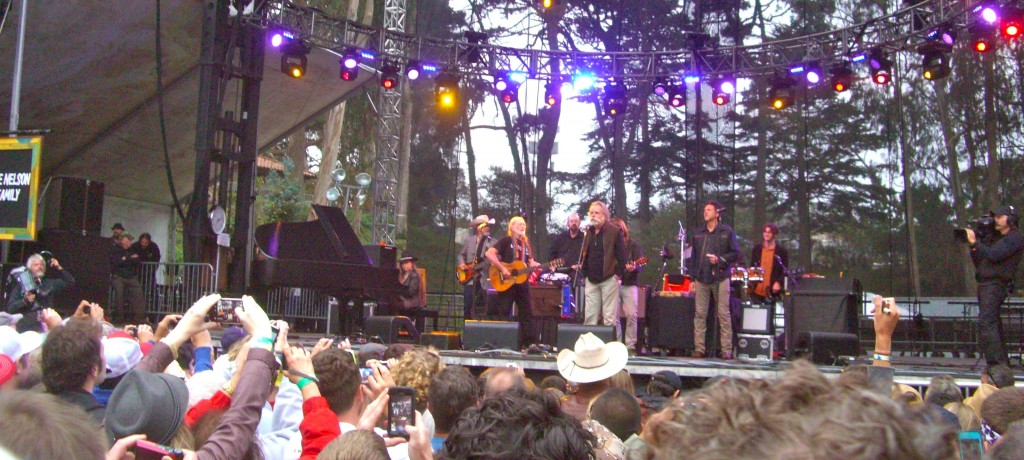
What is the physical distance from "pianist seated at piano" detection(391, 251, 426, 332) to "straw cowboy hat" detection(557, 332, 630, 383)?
8.80m

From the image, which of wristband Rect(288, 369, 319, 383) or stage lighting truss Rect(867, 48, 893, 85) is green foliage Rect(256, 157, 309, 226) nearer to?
stage lighting truss Rect(867, 48, 893, 85)

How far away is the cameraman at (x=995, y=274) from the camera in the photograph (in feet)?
31.8

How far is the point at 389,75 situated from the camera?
593 inches

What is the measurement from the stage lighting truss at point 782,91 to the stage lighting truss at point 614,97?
243cm

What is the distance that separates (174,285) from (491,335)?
504 centimetres

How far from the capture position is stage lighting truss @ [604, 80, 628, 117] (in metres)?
16.0

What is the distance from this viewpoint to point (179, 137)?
16625mm

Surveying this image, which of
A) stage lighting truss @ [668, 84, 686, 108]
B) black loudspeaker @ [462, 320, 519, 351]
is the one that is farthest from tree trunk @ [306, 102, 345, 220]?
black loudspeaker @ [462, 320, 519, 351]

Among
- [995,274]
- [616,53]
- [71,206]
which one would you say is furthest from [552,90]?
[995,274]

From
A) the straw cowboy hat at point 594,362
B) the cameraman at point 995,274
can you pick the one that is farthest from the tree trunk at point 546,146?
the straw cowboy hat at point 594,362

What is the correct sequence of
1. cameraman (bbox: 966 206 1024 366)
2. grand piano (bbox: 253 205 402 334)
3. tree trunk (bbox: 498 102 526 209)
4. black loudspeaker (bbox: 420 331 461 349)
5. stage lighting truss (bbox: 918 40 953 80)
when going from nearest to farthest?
1. cameraman (bbox: 966 206 1024 366)
2. grand piano (bbox: 253 205 402 334)
3. black loudspeaker (bbox: 420 331 461 349)
4. stage lighting truss (bbox: 918 40 953 80)
5. tree trunk (bbox: 498 102 526 209)

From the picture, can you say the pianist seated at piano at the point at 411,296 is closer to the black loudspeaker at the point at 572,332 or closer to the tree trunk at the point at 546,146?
the black loudspeaker at the point at 572,332

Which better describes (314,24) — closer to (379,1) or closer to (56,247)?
(56,247)

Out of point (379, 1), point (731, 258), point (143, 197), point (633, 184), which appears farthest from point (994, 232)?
point (379, 1)
